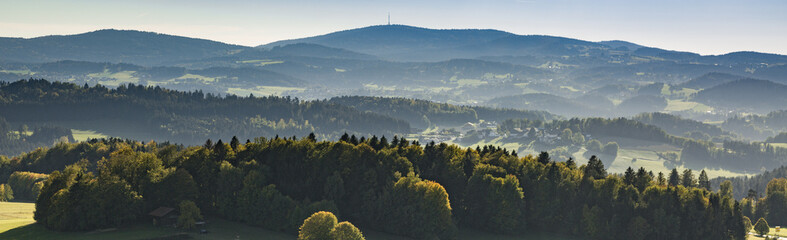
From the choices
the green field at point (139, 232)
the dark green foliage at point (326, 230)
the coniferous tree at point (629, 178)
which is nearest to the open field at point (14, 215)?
the green field at point (139, 232)

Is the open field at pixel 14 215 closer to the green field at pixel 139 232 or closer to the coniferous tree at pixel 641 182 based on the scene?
the green field at pixel 139 232

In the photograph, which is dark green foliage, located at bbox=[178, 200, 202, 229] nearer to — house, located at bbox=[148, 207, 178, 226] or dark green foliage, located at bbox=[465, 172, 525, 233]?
house, located at bbox=[148, 207, 178, 226]

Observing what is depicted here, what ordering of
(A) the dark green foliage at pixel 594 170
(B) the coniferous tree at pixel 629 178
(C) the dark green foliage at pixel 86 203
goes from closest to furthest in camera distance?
1. (C) the dark green foliage at pixel 86 203
2. (B) the coniferous tree at pixel 629 178
3. (A) the dark green foliage at pixel 594 170

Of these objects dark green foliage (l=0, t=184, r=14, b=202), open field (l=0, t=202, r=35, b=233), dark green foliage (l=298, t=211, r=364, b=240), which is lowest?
dark green foliage (l=0, t=184, r=14, b=202)

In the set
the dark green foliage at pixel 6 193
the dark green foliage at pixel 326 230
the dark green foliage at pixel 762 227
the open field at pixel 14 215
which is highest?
the dark green foliage at pixel 326 230

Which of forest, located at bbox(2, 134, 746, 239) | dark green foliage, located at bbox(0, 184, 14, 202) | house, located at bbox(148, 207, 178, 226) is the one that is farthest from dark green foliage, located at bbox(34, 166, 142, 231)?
dark green foliage, located at bbox(0, 184, 14, 202)

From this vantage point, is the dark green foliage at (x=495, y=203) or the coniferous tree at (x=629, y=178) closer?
the dark green foliage at (x=495, y=203)

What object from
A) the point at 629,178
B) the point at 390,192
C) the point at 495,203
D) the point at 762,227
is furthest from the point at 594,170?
the point at 390,192
